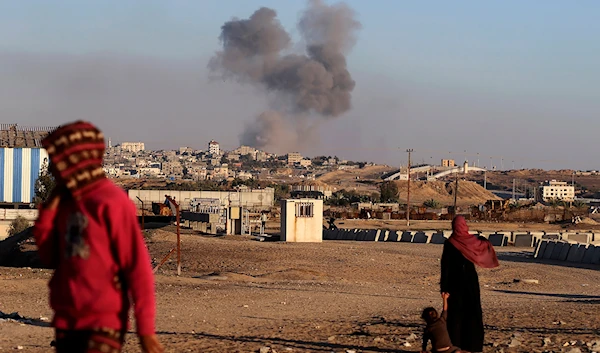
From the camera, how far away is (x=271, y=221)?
67.2 metres

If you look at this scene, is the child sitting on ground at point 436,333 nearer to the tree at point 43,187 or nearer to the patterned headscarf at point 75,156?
the patterned headscarf at point 75,156

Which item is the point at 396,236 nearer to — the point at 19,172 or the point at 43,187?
→ the point at 43,187

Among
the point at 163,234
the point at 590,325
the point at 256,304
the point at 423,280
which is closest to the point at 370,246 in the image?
the point at 163,234

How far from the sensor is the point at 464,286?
31.2 ft

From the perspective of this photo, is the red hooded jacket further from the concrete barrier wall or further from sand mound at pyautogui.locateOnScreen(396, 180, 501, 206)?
sand mound at pyautogui.locateOnScreen(396, 180, 501, 206)

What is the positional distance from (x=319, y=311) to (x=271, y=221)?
5160 cm

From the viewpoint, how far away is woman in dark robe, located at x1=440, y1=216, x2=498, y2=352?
31.0 feet


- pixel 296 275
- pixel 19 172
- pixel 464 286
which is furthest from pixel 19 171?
pixel 464 286

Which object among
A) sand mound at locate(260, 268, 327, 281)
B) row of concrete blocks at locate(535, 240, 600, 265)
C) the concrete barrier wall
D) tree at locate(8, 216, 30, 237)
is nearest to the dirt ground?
sand mound at locate(260, 268, 327, 281)

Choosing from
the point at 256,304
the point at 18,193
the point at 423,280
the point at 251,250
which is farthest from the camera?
the point at 18,193

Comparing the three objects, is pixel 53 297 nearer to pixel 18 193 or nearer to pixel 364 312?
pixel 364 312

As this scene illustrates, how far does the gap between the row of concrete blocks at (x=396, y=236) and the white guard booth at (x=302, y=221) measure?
537cm

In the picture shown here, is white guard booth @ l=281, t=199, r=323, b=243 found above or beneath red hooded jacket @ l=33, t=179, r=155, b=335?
beneath

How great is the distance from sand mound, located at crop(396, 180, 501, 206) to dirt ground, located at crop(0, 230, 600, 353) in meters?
110
